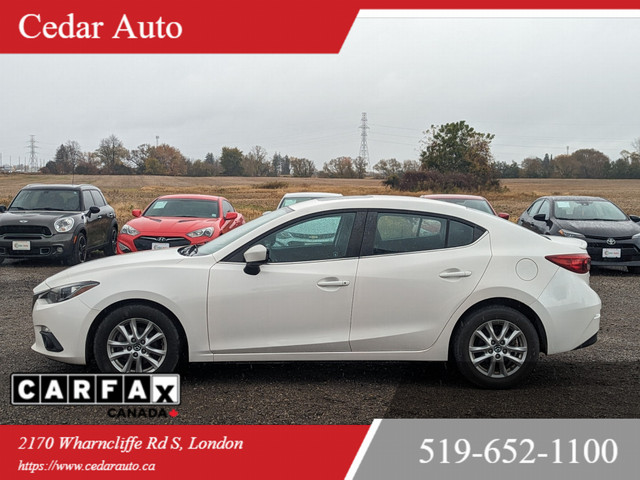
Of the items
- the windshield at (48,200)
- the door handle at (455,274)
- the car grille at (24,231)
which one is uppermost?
the windshield at (48,200)

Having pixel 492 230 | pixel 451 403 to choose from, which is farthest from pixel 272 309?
pixel 492 230

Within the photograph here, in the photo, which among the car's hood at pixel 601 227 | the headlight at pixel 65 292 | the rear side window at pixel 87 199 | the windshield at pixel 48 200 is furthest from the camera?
the rear side window at pixel 87 199

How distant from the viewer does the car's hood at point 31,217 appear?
13523 mm

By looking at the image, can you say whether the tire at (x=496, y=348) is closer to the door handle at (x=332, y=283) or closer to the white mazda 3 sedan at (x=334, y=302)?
the white mazda 3 sedan at (x=334, y=302)

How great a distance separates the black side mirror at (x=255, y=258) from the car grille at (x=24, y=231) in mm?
9452

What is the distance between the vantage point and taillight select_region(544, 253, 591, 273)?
18.4 ft

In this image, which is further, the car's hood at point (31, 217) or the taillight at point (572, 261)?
the car's hood at point (31, 217)

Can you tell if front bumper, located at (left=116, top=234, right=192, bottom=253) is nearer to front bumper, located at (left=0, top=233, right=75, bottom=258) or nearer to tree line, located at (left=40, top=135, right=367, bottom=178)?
front bumper, located at (left=0, top=233, right=75, bottom=258)

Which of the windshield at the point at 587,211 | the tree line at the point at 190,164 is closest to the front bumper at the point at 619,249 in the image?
the windshield at the point at 587,211

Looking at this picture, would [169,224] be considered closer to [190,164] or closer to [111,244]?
[111,244]

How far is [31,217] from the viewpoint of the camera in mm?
13672

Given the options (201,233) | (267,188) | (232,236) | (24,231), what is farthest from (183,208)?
(267,188)

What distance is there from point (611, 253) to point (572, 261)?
313 inches

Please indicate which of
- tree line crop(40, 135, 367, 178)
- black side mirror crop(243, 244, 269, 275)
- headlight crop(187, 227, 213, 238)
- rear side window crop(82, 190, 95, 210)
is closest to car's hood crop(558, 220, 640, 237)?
headlight crop(187, 227, 213, 238)
